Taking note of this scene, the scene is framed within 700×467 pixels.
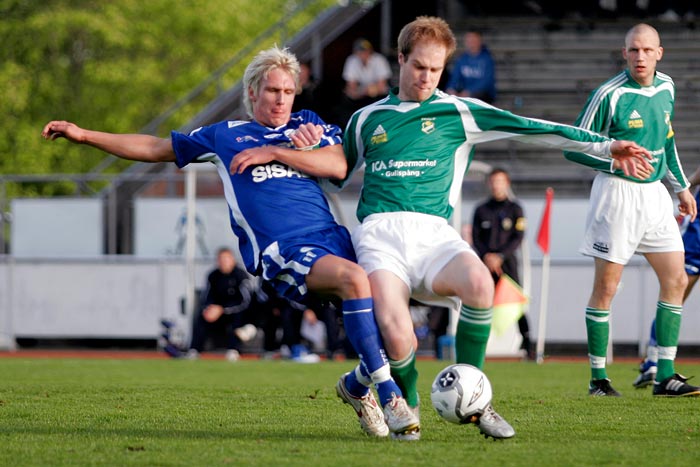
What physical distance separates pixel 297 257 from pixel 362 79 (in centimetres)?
1524

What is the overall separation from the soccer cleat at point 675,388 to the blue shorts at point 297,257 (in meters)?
3.27

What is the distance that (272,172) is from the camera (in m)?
7.12

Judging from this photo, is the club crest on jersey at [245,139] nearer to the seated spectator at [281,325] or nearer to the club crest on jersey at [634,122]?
the club crest on jersey at [634,122]

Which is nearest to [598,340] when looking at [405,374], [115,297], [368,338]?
[405,374]

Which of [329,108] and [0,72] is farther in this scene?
[0,72]

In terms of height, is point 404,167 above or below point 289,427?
above

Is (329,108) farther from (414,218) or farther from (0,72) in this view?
(0,72)

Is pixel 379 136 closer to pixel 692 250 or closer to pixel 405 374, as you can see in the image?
pixel 405 374

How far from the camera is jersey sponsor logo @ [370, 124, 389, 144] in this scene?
7091mm

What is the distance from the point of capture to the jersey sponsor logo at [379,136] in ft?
23.3

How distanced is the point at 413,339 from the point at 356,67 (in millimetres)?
15406

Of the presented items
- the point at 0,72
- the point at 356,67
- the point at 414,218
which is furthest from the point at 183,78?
the point at 414,218

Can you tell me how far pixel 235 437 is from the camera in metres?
6.78

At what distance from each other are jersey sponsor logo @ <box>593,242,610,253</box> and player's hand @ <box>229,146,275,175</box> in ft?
11.1
